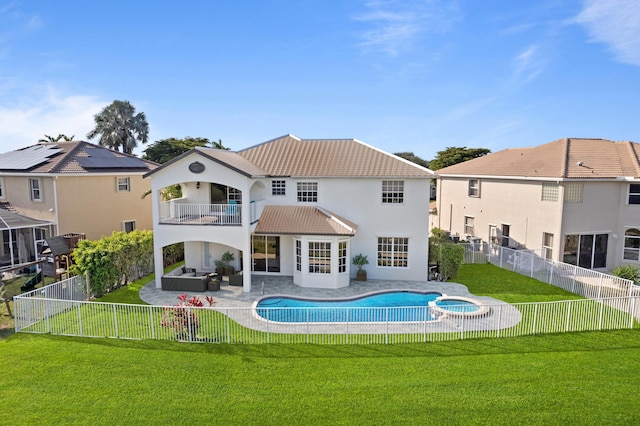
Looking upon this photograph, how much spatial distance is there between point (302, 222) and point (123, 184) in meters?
16.5

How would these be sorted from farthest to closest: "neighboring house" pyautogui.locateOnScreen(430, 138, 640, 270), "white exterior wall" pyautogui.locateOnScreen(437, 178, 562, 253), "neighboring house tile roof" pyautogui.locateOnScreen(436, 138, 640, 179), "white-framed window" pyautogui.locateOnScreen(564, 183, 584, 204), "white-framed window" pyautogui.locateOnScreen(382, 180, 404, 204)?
"white exterior wall" pyautogui.locateOnScreen(437, 178, 562, 253), "neighboring house tile roof" pyautogui.locateOnScreen(436, 138, 640, 179), "neighboring house" pyautogui.locateOnScreen(430, 138, 640, 270), "white-framed window" pyautogui.locateOnScreen(564, 183, 584, 204), "white-framed window" pyautogui.locateOnScreen(382, 180, 404, 204)

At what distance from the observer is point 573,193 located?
2648cm

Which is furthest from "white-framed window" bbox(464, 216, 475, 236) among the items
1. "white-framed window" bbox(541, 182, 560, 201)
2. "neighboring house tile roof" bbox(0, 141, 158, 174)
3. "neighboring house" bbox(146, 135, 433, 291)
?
"neighboring house tile roof" bbox(0, 141, 158, 174)

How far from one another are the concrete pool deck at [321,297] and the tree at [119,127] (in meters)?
37.6

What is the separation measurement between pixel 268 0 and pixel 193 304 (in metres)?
16.6

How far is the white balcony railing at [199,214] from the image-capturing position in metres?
22.6

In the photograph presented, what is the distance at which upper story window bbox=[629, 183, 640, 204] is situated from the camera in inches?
1060

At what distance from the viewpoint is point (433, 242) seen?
2672 centimetres

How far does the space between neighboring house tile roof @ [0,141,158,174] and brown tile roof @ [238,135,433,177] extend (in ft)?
36.2

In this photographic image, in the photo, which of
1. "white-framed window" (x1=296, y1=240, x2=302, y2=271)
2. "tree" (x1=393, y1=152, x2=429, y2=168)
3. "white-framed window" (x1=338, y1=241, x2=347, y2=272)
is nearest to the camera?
"white-framed window" (x1=338, y1=241, x2=347, y2=272)

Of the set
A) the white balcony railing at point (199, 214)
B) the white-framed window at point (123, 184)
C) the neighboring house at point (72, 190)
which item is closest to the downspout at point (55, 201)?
the neighboring house at point (72, 190)

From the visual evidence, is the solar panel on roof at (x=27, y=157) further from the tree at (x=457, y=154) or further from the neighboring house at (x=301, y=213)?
the tree at (x=457, y=154)

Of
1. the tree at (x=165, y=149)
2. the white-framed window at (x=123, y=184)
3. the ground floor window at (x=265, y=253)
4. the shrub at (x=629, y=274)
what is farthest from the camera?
the tree at (x=165, y=149)

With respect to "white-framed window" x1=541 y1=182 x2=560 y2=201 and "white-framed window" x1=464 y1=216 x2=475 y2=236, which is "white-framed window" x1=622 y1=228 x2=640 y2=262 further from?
"white-framed window" x1=464 y1=216 x2=475 y2=236
